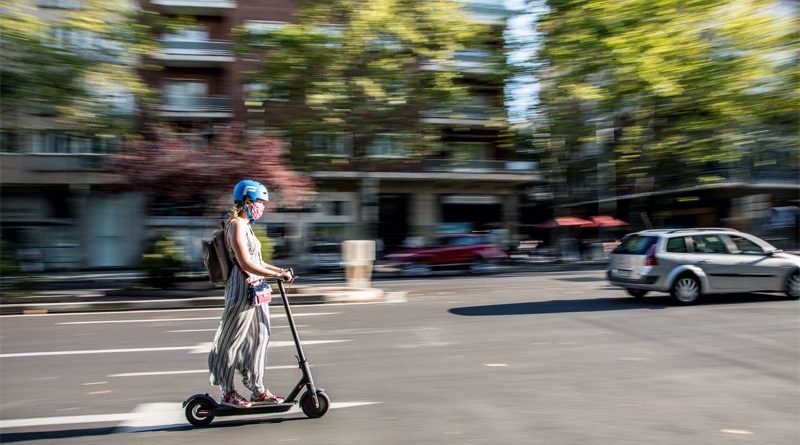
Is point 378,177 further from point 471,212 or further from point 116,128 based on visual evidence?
point 116,128

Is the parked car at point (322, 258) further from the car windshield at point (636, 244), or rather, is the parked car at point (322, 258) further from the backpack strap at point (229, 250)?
the backpack strap at point (229, 250)

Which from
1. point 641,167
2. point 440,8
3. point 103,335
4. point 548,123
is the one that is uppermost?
point 440,8

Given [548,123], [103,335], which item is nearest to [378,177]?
[548,123]

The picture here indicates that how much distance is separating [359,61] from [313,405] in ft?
58.0

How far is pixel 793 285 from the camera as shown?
11.8m

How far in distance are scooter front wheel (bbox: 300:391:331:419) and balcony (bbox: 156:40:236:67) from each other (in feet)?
98.1

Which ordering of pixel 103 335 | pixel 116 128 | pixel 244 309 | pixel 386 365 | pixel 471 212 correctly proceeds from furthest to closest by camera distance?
pixel 471 212 < pixel 116 128 < pixel 103 335 < pixel 386 365 < pixel 244 309

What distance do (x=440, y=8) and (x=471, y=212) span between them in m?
17.5

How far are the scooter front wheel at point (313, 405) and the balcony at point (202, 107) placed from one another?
29042 millimetres

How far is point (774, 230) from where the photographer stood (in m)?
38.3

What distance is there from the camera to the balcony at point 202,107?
32.7 m

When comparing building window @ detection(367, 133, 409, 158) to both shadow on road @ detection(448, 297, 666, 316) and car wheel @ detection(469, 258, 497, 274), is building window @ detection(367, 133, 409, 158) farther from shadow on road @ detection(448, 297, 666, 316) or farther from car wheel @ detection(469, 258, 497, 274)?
shadow on road @ detection(448, 297, 666, 316)

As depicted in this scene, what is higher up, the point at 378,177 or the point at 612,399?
the point at 378,177

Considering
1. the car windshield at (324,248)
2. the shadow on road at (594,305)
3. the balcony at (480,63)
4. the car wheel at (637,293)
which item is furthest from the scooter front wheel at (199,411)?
the car windshield at (324,248)
